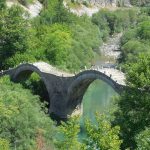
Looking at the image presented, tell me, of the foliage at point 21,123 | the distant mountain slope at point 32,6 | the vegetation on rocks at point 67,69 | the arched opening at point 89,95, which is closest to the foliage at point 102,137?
the vegetation on rocks at point 67,69

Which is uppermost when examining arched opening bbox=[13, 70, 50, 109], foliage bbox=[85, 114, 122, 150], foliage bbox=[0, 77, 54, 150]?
arched opening bbox=[13, 70, 50, 109]

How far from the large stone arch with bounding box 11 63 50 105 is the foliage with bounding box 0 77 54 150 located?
15761 millimetres

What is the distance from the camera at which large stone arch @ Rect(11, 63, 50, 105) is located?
64131mm

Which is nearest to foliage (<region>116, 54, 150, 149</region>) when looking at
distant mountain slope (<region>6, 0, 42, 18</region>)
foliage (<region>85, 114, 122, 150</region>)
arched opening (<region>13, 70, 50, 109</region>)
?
foliage (<region>85, 114, 122, 150</region>)

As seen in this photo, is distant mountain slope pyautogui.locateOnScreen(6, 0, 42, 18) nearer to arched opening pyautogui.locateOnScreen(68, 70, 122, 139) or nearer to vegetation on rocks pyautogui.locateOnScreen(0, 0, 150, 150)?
vegetation on rocks pyautogui.locateOnScreen(0, 0, 150, 150)

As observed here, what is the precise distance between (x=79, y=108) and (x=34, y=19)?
1286 inches

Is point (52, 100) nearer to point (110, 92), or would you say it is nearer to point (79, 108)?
point (79, 108)

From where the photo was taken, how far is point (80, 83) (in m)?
61.5

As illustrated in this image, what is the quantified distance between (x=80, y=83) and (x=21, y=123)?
19086 mm

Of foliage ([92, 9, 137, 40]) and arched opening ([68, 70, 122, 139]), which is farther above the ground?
foliage ([92, 9, 137, 40])

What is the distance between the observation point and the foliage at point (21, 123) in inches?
1638

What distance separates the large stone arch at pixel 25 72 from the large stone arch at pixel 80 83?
3598mm

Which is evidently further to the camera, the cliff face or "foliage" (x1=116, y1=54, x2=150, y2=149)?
the cliff face

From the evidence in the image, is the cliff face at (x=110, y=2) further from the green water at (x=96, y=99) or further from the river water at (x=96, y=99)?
the green water at (x=96, y=99)
